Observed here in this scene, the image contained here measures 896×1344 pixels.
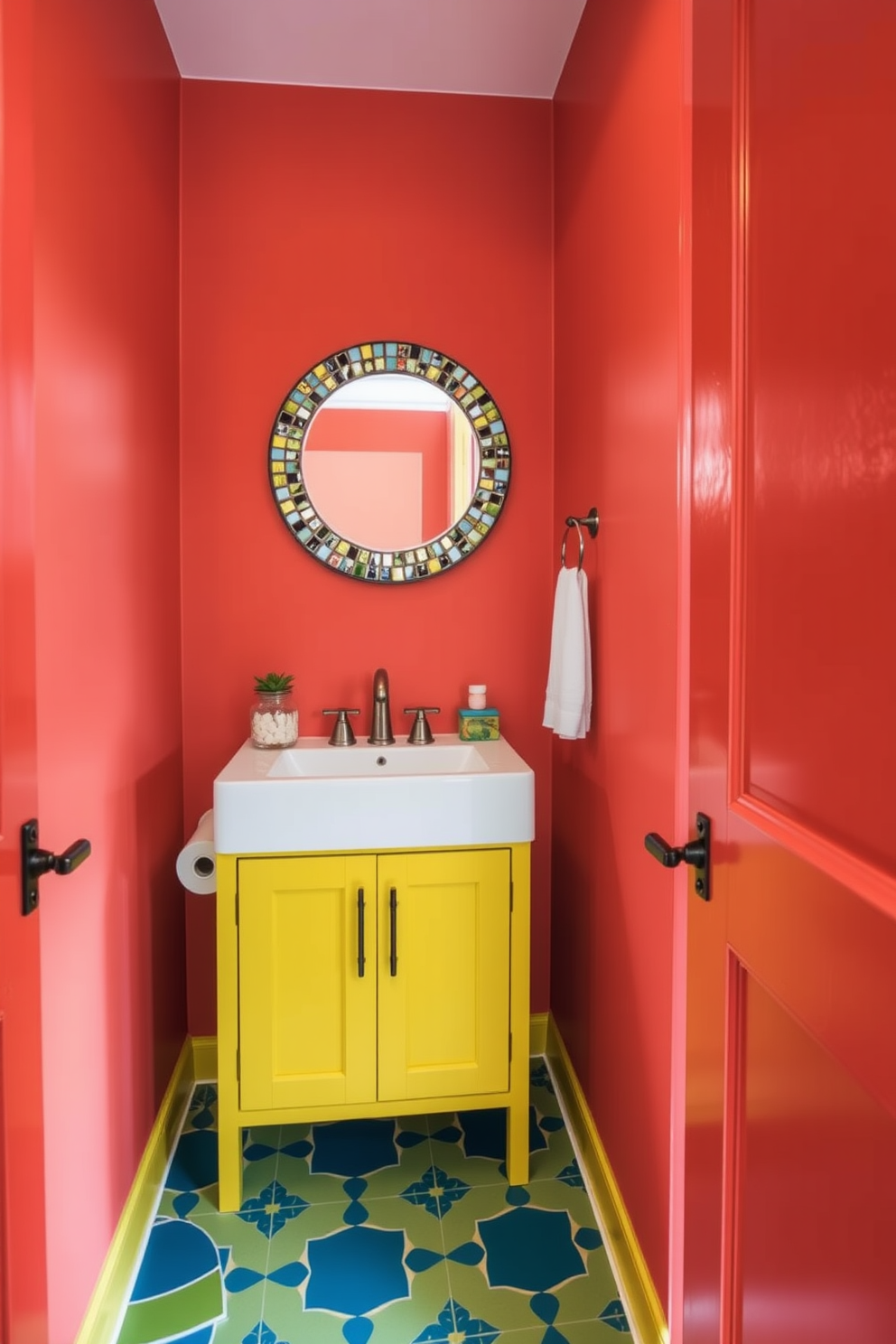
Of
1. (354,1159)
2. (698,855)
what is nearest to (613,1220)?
(354,1159)

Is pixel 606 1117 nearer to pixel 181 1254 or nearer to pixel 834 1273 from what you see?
pixel 181 1254

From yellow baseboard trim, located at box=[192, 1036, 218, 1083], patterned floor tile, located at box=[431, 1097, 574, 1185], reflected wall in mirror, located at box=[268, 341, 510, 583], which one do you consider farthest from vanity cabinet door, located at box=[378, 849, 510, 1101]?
reflected wall in mirror, located at box=[268, 341, 510, 583]

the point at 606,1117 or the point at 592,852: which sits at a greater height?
the point at 592,852

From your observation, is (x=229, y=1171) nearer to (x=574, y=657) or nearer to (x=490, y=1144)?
(x=490, y=1144)

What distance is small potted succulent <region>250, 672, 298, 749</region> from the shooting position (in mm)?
2078

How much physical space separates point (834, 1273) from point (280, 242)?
7.72ft

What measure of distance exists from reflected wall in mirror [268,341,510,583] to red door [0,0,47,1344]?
1278 mm

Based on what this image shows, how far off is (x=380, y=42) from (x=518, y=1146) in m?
2.63

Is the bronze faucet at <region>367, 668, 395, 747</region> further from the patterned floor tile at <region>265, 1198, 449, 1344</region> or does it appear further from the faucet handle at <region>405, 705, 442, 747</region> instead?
the patterned floor tile at <region>265, 1198, 449, 1344</region>

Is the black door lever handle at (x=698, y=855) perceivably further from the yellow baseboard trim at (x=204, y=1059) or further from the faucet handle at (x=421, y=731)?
the yellow baseboard trim at (x=204, y=1059)

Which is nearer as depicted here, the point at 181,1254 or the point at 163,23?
the point at 181,1254

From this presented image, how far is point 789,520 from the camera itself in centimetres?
74

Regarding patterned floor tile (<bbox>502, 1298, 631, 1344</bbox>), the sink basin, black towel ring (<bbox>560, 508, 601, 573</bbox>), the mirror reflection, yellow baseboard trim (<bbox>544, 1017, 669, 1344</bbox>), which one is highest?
the mirror reflection

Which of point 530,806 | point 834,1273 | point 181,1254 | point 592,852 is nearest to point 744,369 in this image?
point 834,1273
